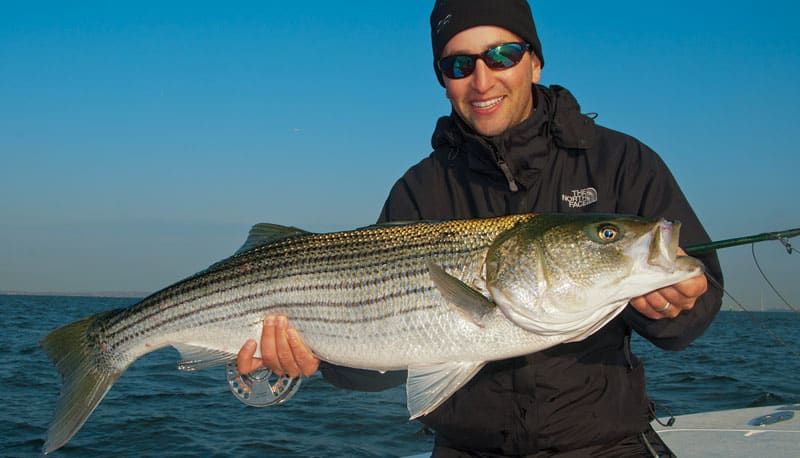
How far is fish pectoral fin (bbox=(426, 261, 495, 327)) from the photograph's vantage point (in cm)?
374

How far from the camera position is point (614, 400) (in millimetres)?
3902

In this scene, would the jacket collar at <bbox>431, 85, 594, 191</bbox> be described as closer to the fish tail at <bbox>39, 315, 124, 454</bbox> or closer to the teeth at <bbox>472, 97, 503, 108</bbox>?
the teeth at <bbox>472, 97, 503, 108</bbox>

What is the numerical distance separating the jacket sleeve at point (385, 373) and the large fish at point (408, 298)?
47 centimetres

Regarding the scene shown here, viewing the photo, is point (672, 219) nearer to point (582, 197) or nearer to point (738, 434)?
point (582, 197)

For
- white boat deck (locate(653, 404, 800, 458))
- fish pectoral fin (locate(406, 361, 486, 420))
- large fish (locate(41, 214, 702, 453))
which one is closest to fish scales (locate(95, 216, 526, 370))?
large fish (locate(41, 214, 702, 453))

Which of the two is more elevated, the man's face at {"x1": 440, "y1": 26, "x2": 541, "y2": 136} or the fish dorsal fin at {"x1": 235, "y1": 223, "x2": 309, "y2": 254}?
the man's face at {"x1": 440, "y1": 26, "x2": 541, "y2": 136}

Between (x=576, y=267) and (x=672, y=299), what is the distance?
1.78ft

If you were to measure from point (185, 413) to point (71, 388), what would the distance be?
33.7 feet

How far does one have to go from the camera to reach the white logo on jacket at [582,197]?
4238 millimetres

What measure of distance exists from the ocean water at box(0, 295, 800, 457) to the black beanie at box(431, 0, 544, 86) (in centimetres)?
519

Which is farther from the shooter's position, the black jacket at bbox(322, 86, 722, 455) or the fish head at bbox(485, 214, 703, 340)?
the black jacket at bbox(322, 86, 722, 455)

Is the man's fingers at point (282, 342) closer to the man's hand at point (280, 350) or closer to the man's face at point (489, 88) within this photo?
the man's hand at point (280, 350)

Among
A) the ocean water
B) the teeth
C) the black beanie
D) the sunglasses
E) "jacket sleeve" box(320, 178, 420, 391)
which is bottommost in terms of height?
the ocean water

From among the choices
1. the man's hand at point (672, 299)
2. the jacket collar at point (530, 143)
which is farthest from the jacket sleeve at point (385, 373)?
the man's hand at point (672, 299)
